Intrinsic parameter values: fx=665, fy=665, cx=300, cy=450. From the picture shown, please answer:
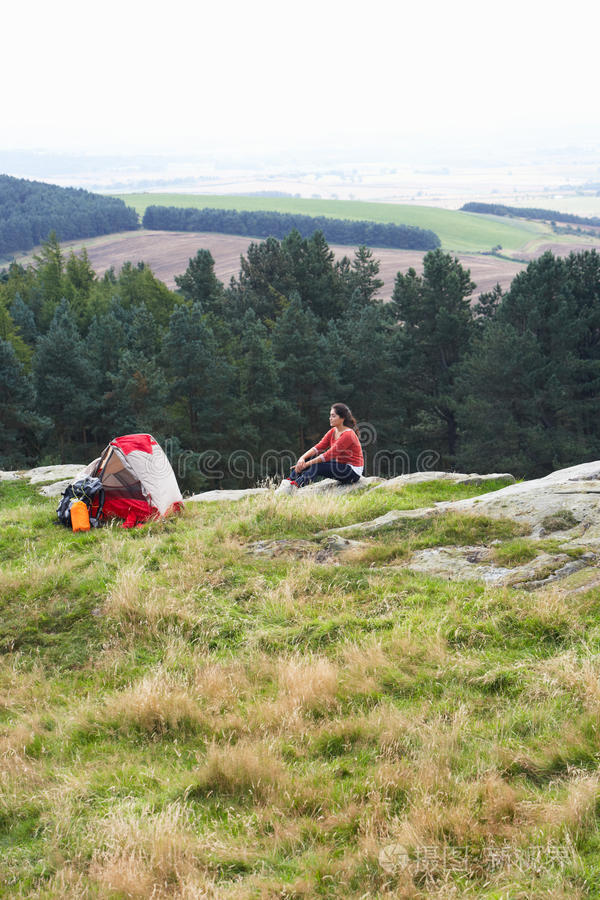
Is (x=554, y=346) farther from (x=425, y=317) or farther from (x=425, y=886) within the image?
(x=425, y=886)

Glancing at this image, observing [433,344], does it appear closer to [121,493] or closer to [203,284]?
[203,284]

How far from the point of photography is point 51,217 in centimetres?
15012

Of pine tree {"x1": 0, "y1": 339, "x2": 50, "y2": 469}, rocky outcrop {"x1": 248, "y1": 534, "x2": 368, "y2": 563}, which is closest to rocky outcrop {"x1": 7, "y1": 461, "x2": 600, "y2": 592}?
rocky outcrop {"x1": 248, "y1": 534, "x2": 368, "y2": 563}

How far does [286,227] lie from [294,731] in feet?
516

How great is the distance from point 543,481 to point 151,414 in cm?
2807

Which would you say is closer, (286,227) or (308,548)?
(308,548)

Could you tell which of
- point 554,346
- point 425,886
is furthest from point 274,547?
point 554,346

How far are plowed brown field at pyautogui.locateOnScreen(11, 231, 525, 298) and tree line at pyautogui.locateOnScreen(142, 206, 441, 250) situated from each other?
6.43m

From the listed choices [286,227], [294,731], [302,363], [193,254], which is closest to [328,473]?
[294,731]

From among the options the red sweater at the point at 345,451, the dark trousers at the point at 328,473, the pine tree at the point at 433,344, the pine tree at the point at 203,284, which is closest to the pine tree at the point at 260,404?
the pine tree at the point at 433,344

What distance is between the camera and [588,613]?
6496mm

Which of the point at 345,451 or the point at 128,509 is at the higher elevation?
the point at 345,451

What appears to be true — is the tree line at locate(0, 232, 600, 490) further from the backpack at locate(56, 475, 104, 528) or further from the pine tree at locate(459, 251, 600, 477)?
the backpack at locate(56, 475, 104, 528)

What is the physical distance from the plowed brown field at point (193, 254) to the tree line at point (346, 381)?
174ft
